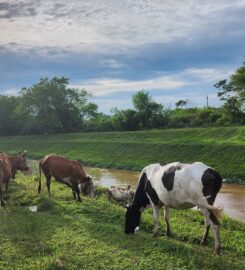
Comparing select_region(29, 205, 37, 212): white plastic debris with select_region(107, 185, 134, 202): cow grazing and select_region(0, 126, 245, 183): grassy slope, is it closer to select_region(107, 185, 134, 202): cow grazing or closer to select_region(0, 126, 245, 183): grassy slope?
select_region(107, 185, 134, 202): cow grazing

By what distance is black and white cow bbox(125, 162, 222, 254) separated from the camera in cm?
952

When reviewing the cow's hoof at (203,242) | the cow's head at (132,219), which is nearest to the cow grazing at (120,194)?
the cow's head at (132,219)

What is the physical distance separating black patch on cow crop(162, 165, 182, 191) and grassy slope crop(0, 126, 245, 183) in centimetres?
1695

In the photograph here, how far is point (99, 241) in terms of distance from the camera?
10055 millimetres

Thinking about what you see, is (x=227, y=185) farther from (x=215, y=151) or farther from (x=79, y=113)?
(x=79, y=113)

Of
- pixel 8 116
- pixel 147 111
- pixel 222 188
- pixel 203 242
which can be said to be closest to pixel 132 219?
pixel 203 242

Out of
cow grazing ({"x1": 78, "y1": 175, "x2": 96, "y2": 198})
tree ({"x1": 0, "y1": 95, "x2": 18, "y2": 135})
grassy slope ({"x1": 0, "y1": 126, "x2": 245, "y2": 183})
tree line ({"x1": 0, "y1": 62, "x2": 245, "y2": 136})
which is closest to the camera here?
cow grazing ({"x1": 78, "y1": 175, "x2": 96, "y2": 198})

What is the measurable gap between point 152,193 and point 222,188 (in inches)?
536

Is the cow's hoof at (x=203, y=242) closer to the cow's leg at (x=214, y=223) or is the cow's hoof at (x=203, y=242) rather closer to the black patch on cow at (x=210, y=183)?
the cow's leg at (x=214, y=223)

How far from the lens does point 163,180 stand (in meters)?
10.6

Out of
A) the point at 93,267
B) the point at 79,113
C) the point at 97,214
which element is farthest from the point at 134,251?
the point at 79,113

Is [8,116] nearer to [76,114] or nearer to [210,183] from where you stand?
[76,114]

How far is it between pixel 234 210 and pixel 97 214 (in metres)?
7.56

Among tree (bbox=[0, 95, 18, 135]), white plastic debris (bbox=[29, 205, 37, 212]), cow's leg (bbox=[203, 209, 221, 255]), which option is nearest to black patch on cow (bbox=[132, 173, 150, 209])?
cow's leg (bbox=[203, 209, 221, 255])
